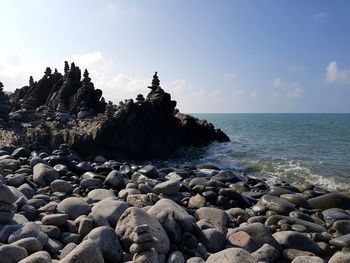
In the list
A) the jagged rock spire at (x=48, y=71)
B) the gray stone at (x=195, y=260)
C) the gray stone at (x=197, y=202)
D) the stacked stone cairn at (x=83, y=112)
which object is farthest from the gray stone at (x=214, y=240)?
the jagged rock spire at (x=48, y=71)

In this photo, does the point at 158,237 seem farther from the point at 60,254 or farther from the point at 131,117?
the point at 131,117

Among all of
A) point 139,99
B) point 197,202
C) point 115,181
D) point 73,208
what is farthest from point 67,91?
point 73,208

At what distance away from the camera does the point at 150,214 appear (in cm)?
812

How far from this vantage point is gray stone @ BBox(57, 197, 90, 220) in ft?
28.3

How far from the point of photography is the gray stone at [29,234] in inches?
269

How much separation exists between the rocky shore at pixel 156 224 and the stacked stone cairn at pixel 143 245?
2cm

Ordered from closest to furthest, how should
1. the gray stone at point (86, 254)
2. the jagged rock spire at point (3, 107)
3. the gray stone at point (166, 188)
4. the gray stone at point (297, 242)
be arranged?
the gray stone at point (86, 254)
the gray stone at point (297, 242)
the gray stone at point (166, 188)
the jagged rock spire at point (3, 107)

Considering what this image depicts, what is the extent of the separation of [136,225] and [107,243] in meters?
0.67

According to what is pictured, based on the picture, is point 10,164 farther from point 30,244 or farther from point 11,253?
point 11,253

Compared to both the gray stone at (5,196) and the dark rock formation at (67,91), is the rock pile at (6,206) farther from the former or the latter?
the dark rock formation at (67,91)

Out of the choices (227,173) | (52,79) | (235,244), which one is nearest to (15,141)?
(227,173)

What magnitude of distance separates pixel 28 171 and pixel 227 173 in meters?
8.58

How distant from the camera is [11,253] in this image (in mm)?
6109

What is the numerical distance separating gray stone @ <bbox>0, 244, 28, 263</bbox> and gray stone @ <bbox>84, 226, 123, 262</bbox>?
46.8 inches
